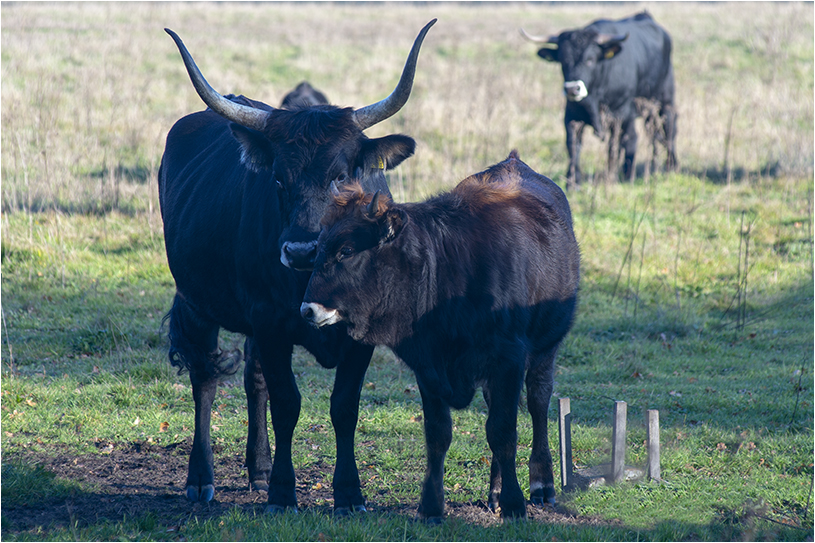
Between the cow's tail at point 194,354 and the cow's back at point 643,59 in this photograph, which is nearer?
the cow's tail at point 194,354

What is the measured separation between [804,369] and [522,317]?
4.85 metres

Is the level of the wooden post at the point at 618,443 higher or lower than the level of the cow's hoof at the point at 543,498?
higher

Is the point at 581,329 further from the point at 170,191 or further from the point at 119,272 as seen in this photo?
the point at 119,272

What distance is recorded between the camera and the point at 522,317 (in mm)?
4781

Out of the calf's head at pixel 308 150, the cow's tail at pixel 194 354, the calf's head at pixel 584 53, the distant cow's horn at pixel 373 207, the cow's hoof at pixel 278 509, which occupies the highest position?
the calf's head at pixel 584 53

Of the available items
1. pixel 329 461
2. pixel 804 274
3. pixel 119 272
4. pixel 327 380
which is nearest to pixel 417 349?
pixel 329 461

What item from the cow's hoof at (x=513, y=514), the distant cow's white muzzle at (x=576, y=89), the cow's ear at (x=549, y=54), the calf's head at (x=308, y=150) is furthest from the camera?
the cow's ear at (x=549, y=54)

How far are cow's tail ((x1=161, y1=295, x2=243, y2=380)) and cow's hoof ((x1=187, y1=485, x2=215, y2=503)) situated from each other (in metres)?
0.85

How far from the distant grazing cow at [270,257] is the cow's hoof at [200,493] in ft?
0.03

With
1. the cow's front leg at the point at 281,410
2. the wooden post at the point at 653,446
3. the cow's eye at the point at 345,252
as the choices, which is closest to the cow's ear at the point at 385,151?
the cow's eye at the point at 345,252

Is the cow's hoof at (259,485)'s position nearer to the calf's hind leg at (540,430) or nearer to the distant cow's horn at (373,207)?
the calf's hind leg at (540,430)

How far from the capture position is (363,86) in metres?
23.5

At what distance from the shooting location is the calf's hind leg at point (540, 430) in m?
5.34

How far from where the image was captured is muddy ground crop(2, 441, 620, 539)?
191 inches
